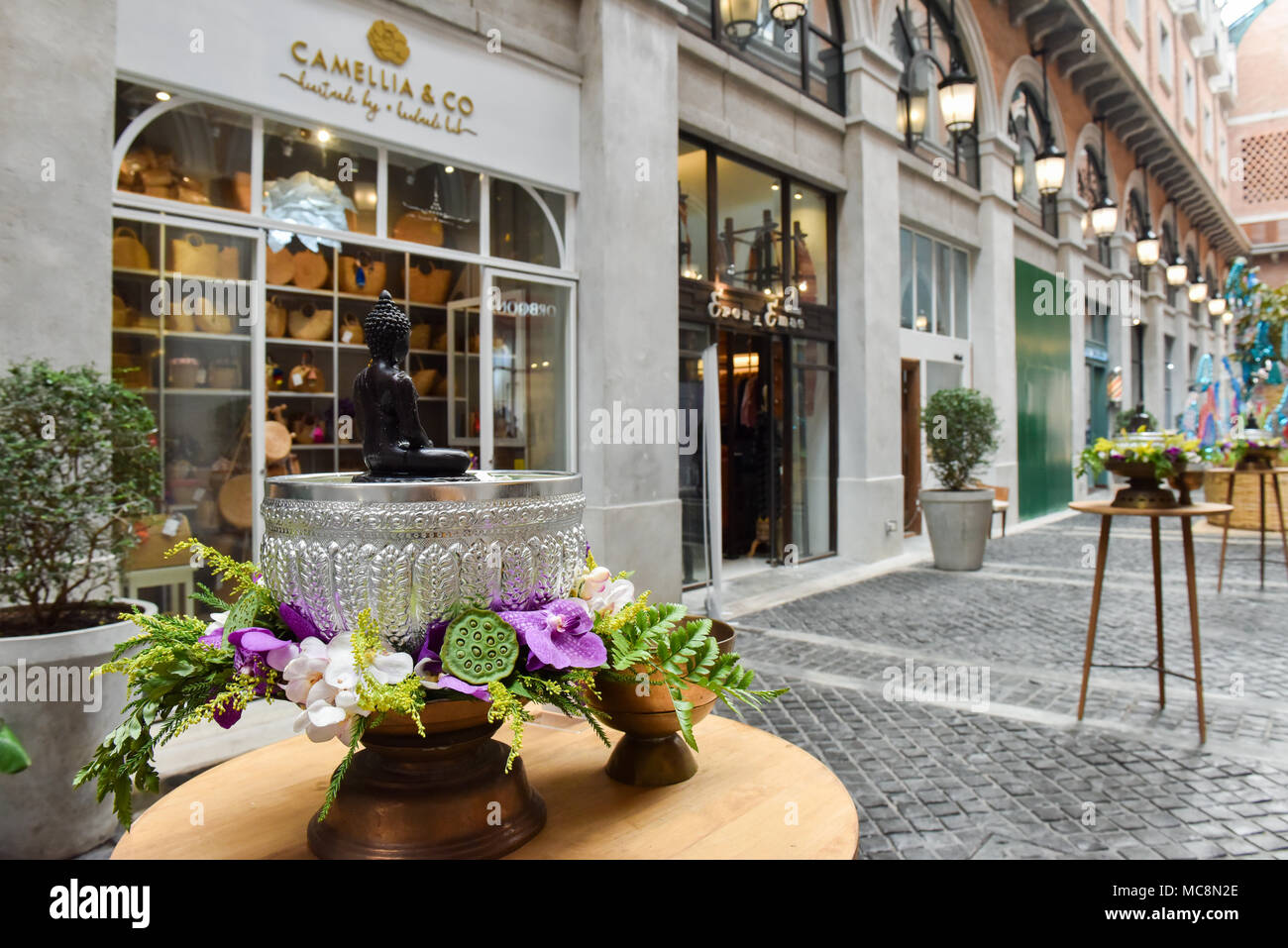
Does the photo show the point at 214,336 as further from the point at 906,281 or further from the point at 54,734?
the point at 906,281

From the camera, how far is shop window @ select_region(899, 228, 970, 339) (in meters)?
12.7

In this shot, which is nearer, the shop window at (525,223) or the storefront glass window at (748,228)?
the shop window at (525,223)

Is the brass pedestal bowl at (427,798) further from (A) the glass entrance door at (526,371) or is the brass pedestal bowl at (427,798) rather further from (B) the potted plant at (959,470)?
(B) the potted plant at (959,470)

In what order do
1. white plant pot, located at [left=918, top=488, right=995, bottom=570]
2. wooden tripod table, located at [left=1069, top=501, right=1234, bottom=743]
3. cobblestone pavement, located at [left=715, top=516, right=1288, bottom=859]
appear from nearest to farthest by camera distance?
cobblestone pavement, located at [left=715, top=516, right=1288, bottom=859] → wooden tripod table, located at [left=1069, top=501, right=1234, bottom=743] → white plant pot, located at [left=918, top=488, right=995, bottom=570]

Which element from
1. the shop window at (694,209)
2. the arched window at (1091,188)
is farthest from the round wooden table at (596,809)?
the arched window at (1091,188)

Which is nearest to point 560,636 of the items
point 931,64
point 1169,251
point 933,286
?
point 933,286

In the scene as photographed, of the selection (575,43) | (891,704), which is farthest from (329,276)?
(891,704)

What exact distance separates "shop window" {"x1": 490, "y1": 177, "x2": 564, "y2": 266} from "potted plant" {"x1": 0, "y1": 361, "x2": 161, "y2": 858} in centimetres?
387

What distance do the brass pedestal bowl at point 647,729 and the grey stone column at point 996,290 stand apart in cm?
1384

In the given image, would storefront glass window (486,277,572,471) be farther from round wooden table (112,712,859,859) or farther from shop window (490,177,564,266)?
round wooden table (112,712,859,859)

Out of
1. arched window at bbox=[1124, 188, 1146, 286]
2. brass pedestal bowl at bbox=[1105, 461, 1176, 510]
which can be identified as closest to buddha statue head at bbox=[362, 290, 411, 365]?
brass pedestal bowl at bbox=[1105, 461, 1176, 510]

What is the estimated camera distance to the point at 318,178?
577 centimetres

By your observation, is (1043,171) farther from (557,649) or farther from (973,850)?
(557,649)

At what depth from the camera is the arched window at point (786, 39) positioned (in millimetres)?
8445
